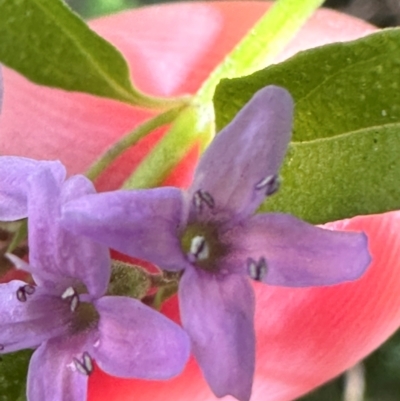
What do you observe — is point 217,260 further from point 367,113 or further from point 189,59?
point 189,59

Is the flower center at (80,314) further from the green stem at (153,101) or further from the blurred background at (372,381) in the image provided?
the blurred background at (372,381)

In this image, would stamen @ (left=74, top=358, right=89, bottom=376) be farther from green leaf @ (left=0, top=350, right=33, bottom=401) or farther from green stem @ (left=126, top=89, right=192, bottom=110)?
green stem @ (left=126, top=89, right=192, bottom=110)

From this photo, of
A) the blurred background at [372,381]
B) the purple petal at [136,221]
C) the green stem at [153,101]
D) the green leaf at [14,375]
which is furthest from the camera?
the blurred background at [372,381]

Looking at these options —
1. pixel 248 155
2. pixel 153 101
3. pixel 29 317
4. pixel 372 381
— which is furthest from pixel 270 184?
pixel 372 381

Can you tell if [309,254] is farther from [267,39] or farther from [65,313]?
[267,39]

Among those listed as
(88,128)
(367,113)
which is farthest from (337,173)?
(88,128)

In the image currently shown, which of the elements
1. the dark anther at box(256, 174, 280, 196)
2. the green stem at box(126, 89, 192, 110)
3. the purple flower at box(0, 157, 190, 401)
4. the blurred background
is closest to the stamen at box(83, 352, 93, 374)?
the purple flower at box(0, 157, 190, 401)

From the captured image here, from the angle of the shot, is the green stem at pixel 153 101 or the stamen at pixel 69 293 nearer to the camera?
the stamen at pixel 69 293

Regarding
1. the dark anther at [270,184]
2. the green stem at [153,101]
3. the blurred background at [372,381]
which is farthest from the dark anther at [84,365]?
the blurred background at [372,381]
